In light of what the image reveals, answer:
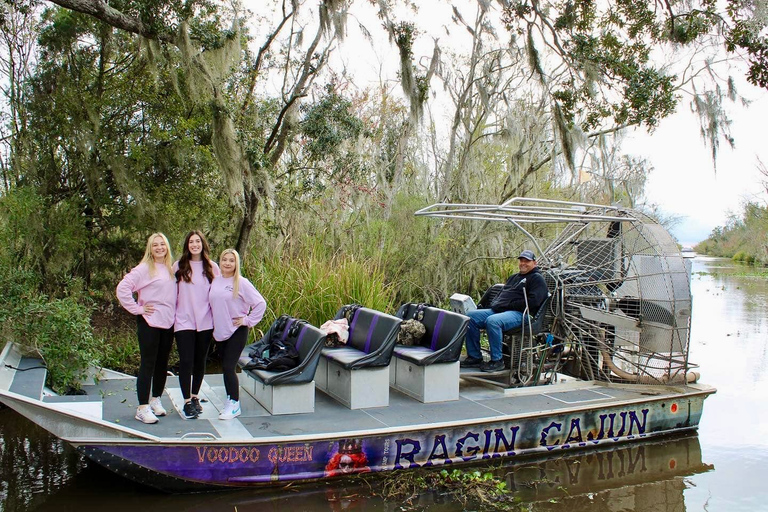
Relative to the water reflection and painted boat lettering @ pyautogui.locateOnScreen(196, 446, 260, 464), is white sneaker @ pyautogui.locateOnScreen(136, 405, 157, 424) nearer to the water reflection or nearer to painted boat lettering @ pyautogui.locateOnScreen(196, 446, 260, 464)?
painted boat lettering @ pyautogui.locateOnScreen(196, 446, 260, 464)

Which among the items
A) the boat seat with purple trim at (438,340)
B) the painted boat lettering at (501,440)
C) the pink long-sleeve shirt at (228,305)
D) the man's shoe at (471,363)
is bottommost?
the painted boat lettering at (501,440)

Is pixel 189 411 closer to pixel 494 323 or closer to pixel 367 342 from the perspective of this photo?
pixel 367 342

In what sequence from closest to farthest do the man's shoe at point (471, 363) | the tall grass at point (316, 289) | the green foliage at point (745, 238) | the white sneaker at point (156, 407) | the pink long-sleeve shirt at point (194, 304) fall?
the pink long-sleeve shirt at point (194, 304) < the white sneaker at point (156, 407) < the man's shoe at point (471, 363) < the tall grass at point (316, 289) < the green foliage at point (745, 238)

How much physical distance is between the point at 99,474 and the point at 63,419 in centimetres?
123

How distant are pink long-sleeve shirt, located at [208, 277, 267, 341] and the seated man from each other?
270 cm

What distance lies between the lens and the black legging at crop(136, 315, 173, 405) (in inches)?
207

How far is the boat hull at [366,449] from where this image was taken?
16.4 feet

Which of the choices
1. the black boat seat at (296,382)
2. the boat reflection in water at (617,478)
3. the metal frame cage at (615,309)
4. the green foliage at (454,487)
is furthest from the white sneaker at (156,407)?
the metal frame cage at (615,309)

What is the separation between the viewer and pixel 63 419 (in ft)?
15.8

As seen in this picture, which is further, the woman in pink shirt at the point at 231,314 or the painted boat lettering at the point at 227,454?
the woman in pink shirt at the point at 231,314

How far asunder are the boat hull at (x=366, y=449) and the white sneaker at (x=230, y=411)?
55 cm

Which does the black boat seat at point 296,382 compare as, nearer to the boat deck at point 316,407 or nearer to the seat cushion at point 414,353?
the boat deck at point 316,407

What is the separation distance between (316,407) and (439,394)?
4.32 feet

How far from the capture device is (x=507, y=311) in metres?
7.18
